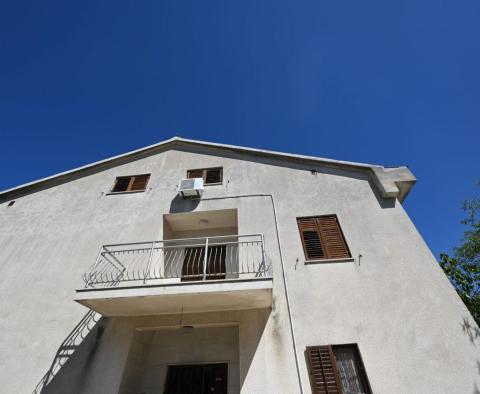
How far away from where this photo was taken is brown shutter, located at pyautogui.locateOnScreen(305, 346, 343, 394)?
201 inches

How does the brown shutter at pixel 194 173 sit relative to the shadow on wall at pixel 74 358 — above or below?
above

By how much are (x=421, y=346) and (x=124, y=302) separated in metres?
6.87

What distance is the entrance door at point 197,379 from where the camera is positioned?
6.29 metres

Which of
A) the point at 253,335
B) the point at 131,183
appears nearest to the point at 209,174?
the point at 131,183

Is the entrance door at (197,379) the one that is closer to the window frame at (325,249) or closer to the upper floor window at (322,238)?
the window frame at (325,249)

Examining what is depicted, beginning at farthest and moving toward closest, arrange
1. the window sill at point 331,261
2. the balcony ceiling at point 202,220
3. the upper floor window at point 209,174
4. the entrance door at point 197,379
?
1. the upper floor window at point 209,174
2. the balcony ceiling at point 202,220
3. the window sill at point 331,261
4. the entrance door at point 197,379

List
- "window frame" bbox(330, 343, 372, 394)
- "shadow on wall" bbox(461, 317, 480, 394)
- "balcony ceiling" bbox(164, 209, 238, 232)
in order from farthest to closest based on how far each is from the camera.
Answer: "balcony ceiling" bbox(164, 209, 238, 232)
"shadow on wall" bbox(461, 317, 480, 394)
"window frame" bbox(330, 343, 372, 394)

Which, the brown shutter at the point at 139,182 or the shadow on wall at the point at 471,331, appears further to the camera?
the brown shutter at the point at 139,182

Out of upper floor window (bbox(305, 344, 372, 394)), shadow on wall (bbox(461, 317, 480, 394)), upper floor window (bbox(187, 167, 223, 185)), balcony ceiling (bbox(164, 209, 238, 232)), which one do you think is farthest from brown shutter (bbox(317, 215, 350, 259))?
upper floor window (bbox(187, 167, 223, 185))

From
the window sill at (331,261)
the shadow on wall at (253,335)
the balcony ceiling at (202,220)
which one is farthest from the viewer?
the balcony ceiling at (202,220)

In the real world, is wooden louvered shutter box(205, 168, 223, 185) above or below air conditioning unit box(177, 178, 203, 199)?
above

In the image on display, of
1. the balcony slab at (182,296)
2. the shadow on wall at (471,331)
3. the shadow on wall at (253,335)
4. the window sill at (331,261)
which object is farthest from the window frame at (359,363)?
the shadow on wall at (471,331)

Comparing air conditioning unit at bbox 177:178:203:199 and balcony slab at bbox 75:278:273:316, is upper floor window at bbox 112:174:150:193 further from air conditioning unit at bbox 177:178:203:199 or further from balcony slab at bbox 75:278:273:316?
balcony slab at bbox 75:278:273:316

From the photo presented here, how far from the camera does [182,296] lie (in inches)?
227
